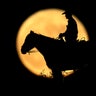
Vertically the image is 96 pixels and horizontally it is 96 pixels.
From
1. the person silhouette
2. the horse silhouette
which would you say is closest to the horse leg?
the horse silhouette

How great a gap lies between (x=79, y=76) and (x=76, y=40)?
1252mm

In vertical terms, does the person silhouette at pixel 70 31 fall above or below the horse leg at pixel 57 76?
above

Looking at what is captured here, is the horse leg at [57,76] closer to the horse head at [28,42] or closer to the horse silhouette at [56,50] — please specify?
the horse silhouette at [56,50]

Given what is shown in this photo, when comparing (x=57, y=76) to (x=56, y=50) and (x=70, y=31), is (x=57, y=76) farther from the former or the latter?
(x=70, y=31)

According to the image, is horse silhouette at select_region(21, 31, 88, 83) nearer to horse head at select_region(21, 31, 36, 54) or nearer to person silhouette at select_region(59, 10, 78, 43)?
horse head at select_region(21, 31, 36, 54)

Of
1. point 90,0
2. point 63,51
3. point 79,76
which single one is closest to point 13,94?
point 79,76

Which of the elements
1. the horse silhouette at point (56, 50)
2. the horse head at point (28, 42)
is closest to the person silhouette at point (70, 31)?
the horse silhouette at point (56, 50)

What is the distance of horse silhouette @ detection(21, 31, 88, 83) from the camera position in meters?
9.98

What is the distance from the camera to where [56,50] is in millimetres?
10039

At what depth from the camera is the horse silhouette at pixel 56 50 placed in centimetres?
998

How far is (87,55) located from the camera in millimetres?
10195

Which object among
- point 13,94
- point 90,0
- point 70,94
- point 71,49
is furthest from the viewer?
point 90,0

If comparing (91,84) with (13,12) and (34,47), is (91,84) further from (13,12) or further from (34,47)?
(13,12)

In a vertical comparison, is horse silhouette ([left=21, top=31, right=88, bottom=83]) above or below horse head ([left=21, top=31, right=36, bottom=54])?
below
